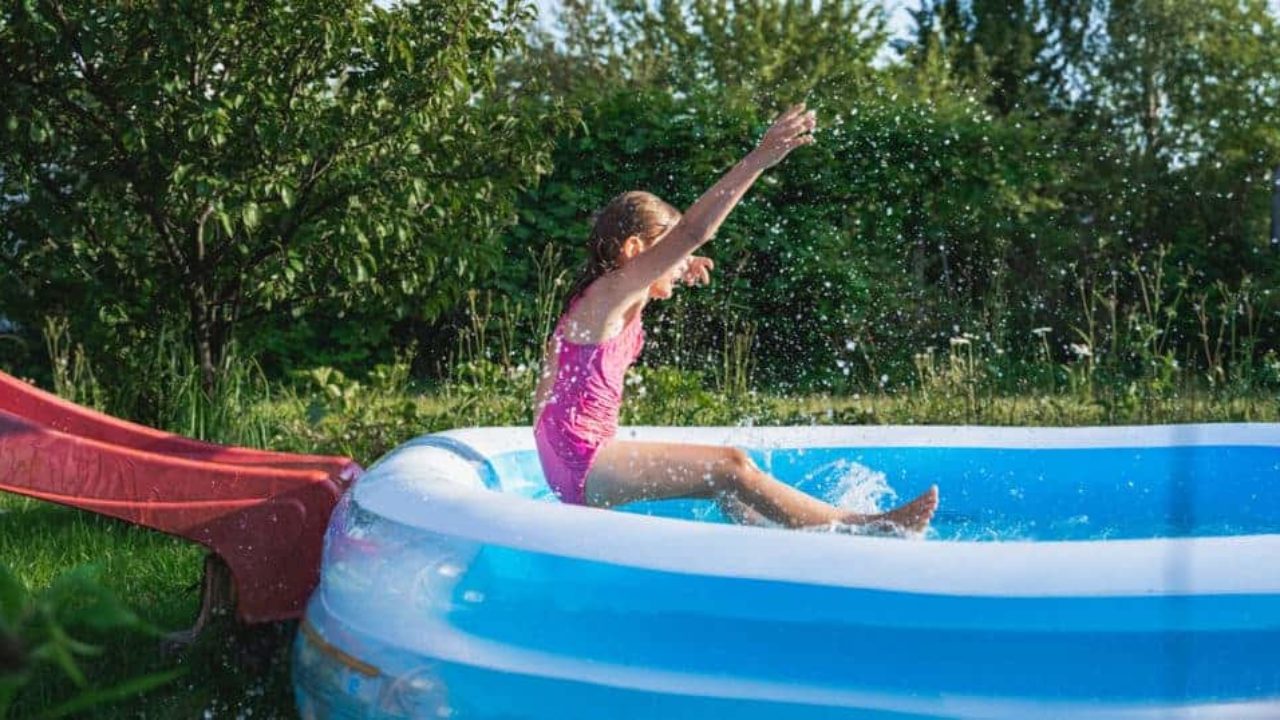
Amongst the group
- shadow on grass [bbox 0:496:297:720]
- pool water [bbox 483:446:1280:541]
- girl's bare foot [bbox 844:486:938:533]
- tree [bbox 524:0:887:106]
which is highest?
tree [bbox 524:0:887:106]

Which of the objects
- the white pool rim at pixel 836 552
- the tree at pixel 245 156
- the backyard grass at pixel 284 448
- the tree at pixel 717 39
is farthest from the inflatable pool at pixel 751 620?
the tree at pixel 717 39

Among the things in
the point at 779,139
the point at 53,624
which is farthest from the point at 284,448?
the point at 53,624

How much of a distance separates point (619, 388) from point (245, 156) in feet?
6.50

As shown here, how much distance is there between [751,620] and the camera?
202cm

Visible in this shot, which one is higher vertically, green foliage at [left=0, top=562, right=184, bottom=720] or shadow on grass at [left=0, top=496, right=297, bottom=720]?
green foliage at [left=0, top=562, right=184, bottom=720]

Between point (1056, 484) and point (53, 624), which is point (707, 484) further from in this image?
point (53, 624)

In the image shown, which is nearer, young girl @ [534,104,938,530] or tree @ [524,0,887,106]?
young girl @ [534,104,938,530]

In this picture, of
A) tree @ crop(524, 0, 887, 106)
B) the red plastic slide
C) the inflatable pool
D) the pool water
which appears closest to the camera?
the inflatable pool

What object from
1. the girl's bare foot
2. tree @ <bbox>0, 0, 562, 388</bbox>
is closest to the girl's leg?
the girl's bare foot

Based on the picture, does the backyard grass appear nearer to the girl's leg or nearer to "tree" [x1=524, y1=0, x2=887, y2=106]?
the girl's leg

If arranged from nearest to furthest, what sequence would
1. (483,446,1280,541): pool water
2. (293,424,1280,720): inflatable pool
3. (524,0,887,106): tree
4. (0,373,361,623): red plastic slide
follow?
(293,424,1280,720): inflatable pool → (0,373,361,623): red plastic slide → (483,446,1280,541): pool water → (524,0,887,106): tree

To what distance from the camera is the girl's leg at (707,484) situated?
2871 mm

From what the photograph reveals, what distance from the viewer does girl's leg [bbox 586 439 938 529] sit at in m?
2.87

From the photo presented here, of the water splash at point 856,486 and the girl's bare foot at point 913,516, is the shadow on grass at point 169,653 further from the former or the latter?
the water splash at point 856,486
